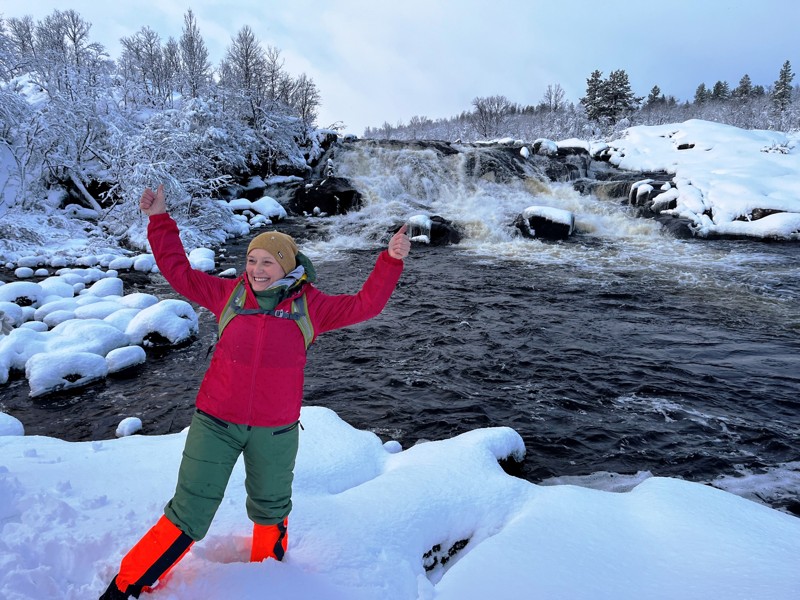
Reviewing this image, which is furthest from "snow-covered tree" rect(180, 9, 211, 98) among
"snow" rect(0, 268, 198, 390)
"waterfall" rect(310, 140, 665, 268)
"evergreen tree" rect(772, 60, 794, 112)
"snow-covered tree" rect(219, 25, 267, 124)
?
"evergreen tree" rect(772, 60, 794, 112)

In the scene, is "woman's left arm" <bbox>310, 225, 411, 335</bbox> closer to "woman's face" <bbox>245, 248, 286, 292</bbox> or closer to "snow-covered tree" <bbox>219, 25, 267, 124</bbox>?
"woman's face" <bbox>245, 248, 286, 292</bbox>

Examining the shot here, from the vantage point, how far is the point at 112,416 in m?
5.32

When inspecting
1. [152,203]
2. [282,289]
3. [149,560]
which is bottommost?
[149,560]

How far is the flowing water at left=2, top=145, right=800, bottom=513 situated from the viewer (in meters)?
4.69

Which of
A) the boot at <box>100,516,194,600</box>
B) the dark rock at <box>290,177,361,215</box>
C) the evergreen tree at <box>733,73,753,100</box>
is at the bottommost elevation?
the boot at <box>100,516,194,600</box>

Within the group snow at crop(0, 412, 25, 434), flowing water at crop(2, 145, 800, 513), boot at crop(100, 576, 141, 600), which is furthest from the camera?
flowing water at crop(2, 145, 800, 513)

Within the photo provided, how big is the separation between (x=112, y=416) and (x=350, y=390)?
110 inches

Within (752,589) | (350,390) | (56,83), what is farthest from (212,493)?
(56,83)

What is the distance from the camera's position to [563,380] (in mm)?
6207

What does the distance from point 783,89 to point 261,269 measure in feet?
216

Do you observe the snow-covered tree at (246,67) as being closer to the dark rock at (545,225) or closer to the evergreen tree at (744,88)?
the dark rock at (545,225)

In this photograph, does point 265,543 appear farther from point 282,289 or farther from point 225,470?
point 282,289

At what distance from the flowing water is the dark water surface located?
0.08ft

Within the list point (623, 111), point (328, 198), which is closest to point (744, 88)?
point (623, 111)
